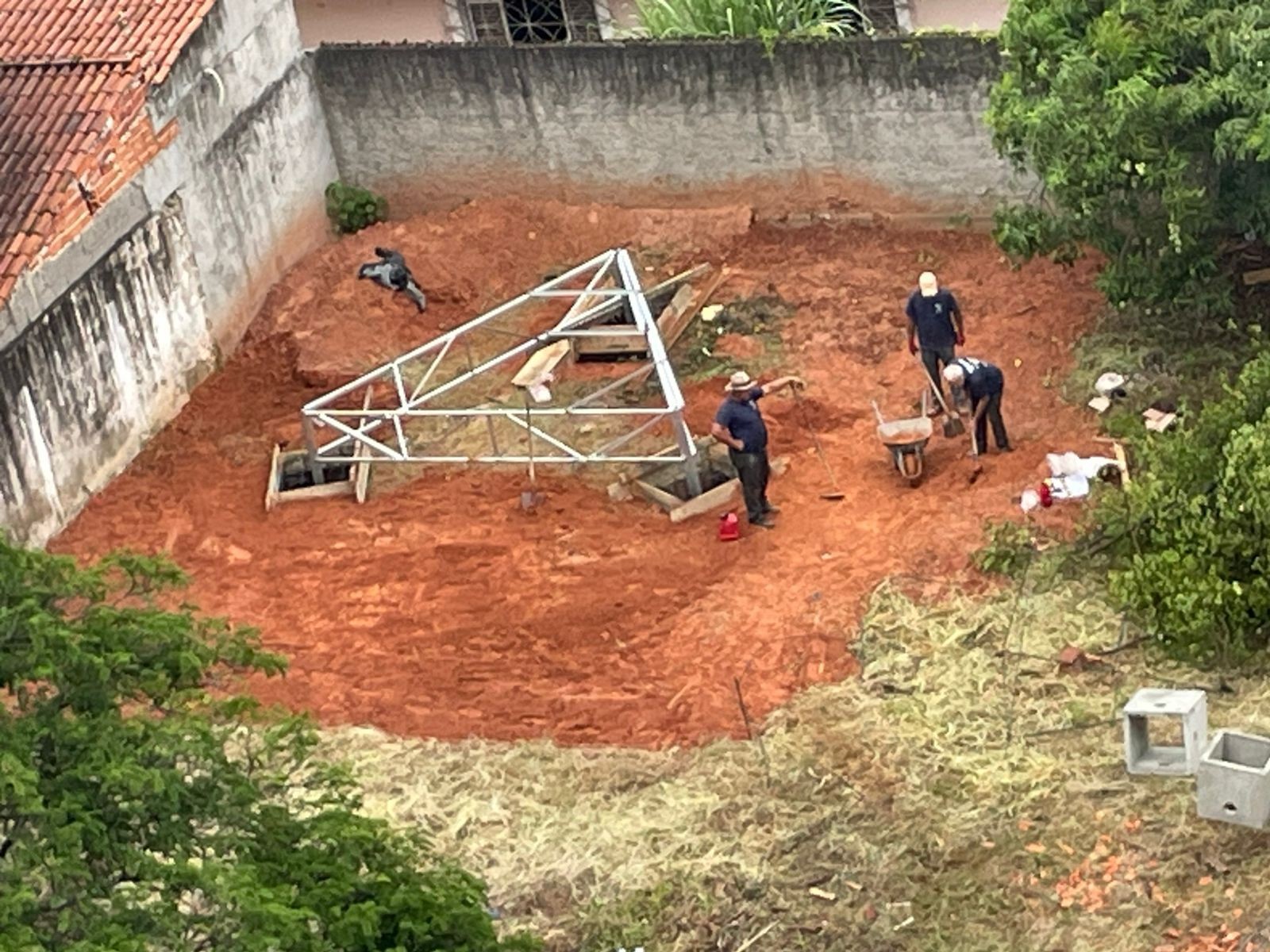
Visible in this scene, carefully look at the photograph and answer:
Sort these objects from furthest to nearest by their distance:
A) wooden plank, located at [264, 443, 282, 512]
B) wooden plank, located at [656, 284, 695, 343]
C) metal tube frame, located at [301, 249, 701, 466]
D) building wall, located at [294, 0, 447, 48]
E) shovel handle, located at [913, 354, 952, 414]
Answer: building wall, located at [294, 0, 447, 48] < wooden plank, located at [656, 284, 695, 343] < wooden plank, located at [264, 443, 282, 512] < shovel handle, located at [913, 354, 952, 414] < metal tube frame, located at [301, 249, 701, 466]

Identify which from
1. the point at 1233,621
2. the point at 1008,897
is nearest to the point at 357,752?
the point at 1008,897

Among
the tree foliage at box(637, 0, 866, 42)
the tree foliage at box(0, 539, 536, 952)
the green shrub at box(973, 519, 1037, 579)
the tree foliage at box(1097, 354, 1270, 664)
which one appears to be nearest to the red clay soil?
the green shrub at box(973, 519, 1037, 579)

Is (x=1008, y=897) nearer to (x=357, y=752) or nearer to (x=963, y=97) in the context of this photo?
(x=357, y=752)

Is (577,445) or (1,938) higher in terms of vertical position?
(1,938)

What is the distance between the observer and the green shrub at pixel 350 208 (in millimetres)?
22094

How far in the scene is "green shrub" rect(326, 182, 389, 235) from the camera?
72.5 feet

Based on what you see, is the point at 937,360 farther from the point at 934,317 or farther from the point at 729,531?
the point at 729,531

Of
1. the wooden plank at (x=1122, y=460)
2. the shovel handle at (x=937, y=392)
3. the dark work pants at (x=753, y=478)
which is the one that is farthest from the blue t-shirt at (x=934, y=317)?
the dark work pants at (x=753, y=478)

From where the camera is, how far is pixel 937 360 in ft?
57.2

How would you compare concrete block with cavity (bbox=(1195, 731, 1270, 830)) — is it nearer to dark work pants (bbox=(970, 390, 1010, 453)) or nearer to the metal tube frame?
dark work pants (bbox=(970, 390, 1010, 453))

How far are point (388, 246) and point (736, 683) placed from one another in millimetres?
8300

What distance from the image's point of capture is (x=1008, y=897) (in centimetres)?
1218

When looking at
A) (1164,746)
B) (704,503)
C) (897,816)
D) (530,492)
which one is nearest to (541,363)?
(530,492)

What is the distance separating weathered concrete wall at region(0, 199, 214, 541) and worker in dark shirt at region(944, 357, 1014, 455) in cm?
700
